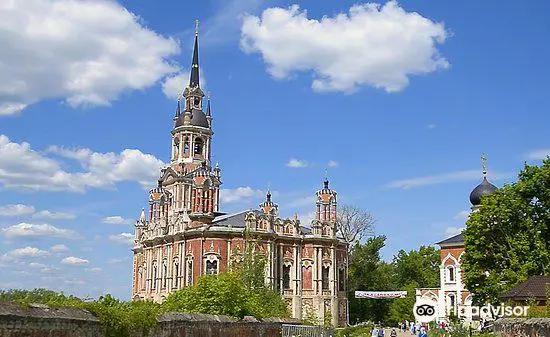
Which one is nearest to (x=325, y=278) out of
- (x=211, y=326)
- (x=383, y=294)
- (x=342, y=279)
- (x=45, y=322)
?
(x=342, y=279)

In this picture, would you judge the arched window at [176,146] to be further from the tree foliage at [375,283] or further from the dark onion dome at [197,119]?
the tree foliage at [375,283]

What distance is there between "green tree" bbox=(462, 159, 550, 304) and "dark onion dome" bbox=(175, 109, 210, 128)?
3353 centimetres

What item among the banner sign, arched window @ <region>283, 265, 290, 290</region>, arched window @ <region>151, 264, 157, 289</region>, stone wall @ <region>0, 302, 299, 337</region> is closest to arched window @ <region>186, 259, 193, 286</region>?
arched window @ <region>151, 264, 157, 289</region>

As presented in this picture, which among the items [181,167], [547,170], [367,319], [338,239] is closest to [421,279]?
[367,319]

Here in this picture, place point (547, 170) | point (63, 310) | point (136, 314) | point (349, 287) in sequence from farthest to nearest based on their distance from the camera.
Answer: point (349, 287), point (547, 170), point (136, 314), point (63, 310)

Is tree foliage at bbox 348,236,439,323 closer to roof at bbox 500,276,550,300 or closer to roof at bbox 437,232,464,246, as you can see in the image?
roof at bbox 437,232,464,246

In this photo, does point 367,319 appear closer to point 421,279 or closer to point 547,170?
point 421,279

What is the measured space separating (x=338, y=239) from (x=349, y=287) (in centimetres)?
901

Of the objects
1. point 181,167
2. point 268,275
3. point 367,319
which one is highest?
point 181,167

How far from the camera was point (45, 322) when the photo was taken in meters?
9.60

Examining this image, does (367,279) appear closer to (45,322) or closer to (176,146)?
(176,146)

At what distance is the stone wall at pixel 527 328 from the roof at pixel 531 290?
10.5m

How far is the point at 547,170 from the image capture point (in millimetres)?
36219

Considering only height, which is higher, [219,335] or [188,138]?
[188,138]
